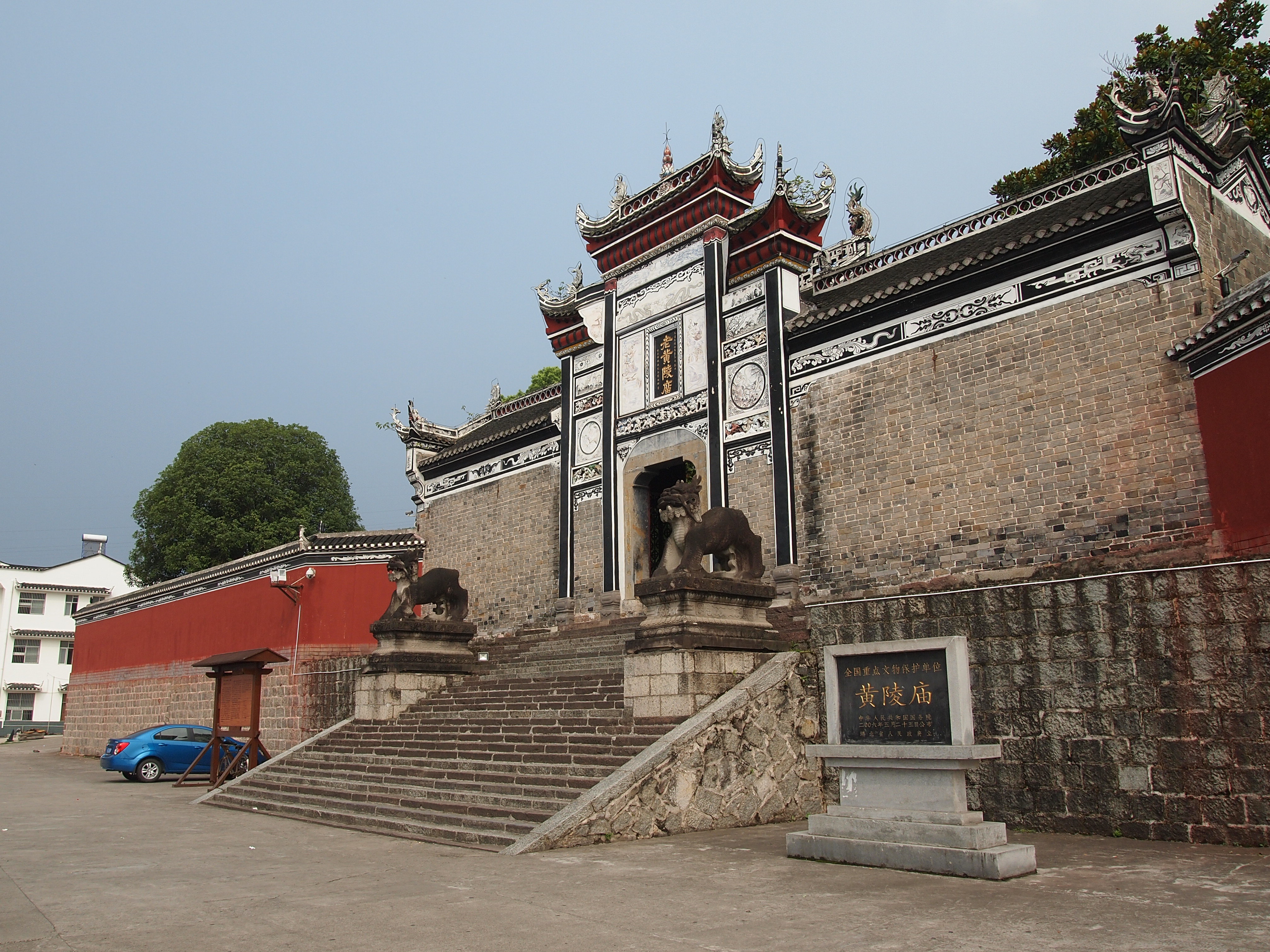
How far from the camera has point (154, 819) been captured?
34.9ft

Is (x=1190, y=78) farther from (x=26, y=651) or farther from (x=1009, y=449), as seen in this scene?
(x=26, y=651)

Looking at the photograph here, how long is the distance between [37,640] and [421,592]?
36245mm

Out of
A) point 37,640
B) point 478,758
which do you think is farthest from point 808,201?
point 37,640

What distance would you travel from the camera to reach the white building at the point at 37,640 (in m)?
41.2

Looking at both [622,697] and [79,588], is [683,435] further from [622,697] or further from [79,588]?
[79,588]

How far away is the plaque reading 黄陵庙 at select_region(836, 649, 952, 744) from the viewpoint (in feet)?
21.9

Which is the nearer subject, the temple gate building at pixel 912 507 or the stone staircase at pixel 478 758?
the temple gate building at pixel 912 507

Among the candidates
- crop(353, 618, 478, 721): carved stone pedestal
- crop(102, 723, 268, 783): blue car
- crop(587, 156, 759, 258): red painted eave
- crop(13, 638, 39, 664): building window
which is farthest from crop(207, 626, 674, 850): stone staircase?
crop(13, 638, 39, 664): building window

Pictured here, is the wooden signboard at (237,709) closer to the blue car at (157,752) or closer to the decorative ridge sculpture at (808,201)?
the blue car at (157,752)

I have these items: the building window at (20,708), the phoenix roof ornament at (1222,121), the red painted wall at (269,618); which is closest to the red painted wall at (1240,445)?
the phoenix roof ornament at (1222,121)

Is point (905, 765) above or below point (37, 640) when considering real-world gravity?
below

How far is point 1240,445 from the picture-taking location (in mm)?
8891

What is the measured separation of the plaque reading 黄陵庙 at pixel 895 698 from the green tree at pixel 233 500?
28359 mm

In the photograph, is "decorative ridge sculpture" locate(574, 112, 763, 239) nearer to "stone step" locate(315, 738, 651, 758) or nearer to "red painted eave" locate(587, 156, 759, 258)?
"red painted eave" locate(587, 156, 759, 258)
